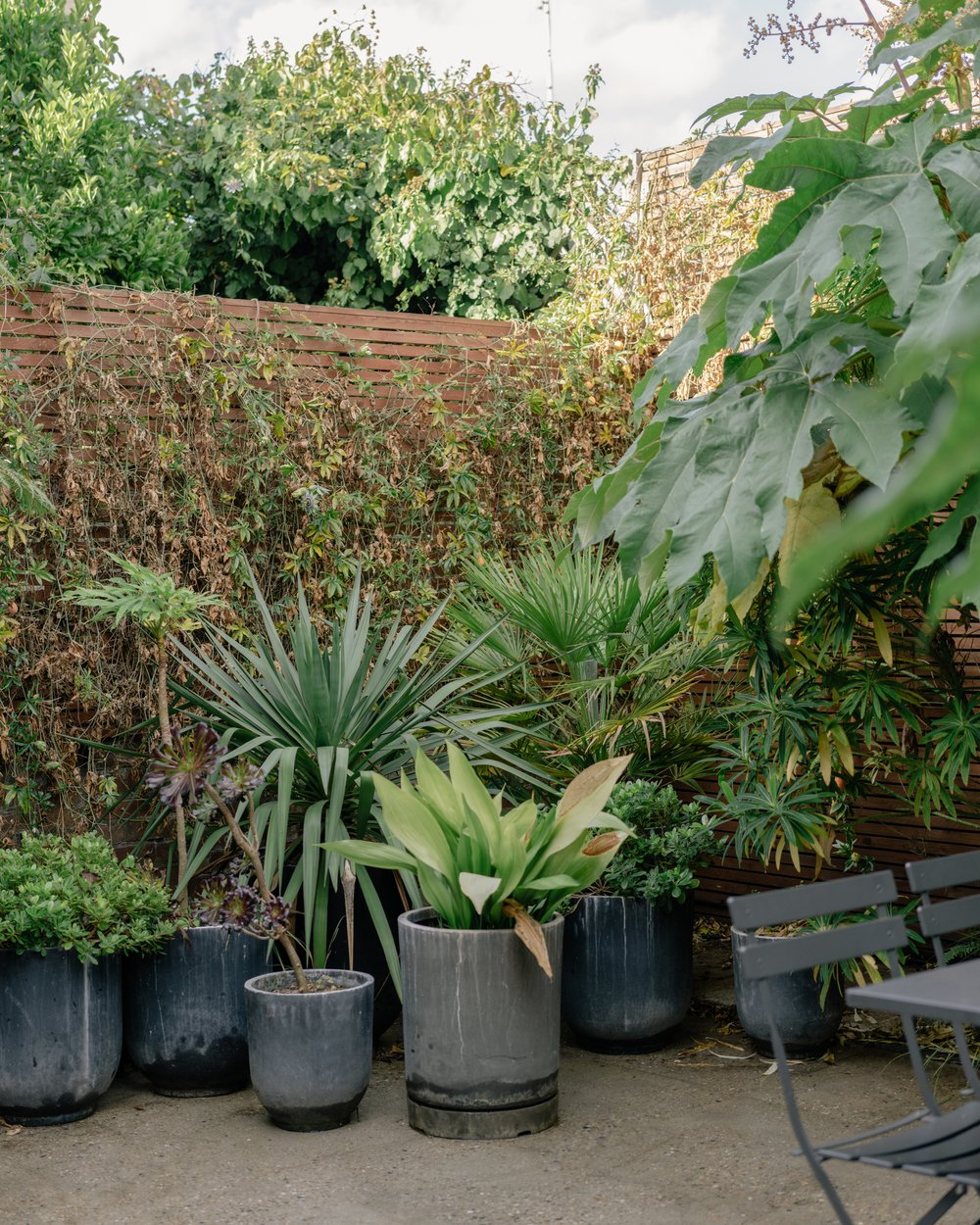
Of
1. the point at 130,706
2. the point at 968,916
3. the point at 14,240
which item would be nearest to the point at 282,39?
the point at 14,240

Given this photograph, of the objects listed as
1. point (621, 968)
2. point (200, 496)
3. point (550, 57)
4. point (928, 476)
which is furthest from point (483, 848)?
point (550, 57)

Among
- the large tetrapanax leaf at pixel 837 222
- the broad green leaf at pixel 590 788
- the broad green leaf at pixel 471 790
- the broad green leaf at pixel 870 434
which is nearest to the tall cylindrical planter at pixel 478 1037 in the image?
the broad green leaf at pixel 471 790

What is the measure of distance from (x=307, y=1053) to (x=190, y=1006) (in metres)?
0.49

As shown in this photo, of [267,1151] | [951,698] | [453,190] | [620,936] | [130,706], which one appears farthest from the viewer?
[453,190]

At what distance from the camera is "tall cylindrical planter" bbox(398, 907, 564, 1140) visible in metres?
3.67

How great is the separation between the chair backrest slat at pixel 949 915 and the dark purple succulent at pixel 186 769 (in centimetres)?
202

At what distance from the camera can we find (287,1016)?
367 cm

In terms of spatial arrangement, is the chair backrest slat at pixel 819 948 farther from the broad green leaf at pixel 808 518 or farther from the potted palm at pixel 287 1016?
the potted palm at pixel 287 1016

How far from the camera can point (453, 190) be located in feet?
26.9

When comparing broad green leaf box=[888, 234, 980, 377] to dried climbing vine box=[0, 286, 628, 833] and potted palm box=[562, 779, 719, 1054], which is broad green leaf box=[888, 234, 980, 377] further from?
dried climbing vine box=[0, 286, 628, 833]

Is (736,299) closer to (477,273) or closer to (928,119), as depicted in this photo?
(928,119)

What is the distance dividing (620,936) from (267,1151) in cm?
135

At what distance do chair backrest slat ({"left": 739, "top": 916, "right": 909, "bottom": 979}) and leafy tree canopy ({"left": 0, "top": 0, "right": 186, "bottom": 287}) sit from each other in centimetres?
495

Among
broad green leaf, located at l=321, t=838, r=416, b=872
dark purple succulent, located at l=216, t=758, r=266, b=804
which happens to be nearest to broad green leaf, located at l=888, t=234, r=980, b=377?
broad green leaf, located at l=321, t=838, r=416, b=872
